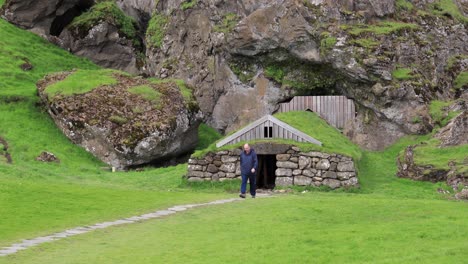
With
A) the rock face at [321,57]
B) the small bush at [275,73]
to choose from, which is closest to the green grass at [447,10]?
the rock face at [321,57]

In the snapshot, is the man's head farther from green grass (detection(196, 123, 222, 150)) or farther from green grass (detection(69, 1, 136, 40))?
green grass (detection(69, 1, 136, 40))

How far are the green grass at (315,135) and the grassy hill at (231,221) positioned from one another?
0.23m

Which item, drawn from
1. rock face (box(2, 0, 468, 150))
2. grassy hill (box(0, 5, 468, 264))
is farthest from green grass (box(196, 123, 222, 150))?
grassy hill (box(0, 5, 468, 264))

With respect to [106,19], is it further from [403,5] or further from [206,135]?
[403,5]

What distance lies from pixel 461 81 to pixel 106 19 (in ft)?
111

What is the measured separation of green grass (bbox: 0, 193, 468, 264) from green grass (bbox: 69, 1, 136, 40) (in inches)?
1820

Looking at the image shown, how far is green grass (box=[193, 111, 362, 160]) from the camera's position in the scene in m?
35.8

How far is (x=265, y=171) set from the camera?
41.6 metres

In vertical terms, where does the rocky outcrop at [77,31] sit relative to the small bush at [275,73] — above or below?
above

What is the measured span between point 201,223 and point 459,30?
1576 inches

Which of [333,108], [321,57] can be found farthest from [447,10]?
[333,108]

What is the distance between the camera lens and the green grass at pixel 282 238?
14.3 meters

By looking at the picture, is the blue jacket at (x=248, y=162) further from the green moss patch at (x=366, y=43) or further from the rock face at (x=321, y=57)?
the green moss patch at (x=366, y=43)

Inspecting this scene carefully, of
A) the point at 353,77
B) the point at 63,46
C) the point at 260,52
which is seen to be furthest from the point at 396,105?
the point at 63,46
